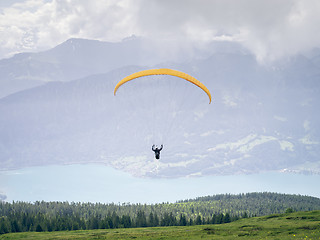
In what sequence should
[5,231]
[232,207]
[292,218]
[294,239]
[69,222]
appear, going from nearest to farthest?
[294,239]
[292,218]
[5,231]
[69,222]
[232,207]

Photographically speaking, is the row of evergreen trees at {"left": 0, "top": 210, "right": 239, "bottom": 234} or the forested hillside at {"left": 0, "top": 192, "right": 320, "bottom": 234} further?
the forested hillside at {"left": 0, "top": 192, "right": 320, "bottom": 234}

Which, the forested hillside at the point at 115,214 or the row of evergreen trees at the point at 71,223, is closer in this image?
the row of evergreen trees at the point at 71,223

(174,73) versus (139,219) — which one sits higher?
(174,73)

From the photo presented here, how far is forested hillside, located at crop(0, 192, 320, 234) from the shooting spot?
118875 mm

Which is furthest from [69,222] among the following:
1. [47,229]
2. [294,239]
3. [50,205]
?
[294,239]

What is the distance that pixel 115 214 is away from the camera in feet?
413

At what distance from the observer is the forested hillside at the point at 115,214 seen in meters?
119

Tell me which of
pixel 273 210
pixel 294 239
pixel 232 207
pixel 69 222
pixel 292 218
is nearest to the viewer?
pixel 294 239

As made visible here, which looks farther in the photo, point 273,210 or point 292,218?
point 273,210

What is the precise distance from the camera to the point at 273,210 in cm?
17950

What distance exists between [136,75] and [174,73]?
706 cm

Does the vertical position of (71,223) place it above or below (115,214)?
below

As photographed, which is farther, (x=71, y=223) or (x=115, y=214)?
(x=115, y=214)

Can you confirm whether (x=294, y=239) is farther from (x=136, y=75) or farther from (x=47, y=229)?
(x=47, y=229)
